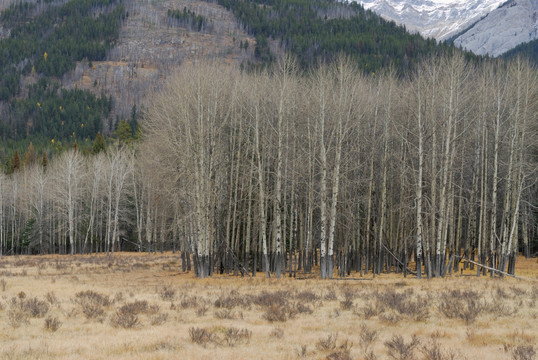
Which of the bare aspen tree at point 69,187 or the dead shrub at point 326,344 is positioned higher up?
the bare aspen tree at point 69,187

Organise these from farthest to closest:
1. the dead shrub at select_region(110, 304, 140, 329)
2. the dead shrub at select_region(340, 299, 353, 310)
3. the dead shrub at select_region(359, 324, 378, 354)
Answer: the dead shrub at select_region(340, 299, 353, 310) → the dead shrub at select_region(110, 304, 140, 329) → the dead shrub at select_region(359, 324, 378, 354)

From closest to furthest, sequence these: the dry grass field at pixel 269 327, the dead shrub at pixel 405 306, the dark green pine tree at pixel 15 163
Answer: the dry grass field at pixel 269 327 < the dead shrub at pixel 405 306 < the dark green pine tree at pixel 15 163

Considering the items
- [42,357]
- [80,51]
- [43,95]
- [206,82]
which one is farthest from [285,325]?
[80,51]

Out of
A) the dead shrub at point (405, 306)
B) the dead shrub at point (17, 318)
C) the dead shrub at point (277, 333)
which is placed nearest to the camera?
the dead shrub at point (277, 333)

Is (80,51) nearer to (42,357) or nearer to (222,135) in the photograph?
(222,135)

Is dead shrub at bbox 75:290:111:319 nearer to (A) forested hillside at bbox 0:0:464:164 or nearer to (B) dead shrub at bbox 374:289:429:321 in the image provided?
(B) dead shrub at bbox 374:289:429:321

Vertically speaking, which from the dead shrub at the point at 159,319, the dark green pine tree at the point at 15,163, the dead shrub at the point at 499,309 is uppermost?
the dark green pine tree at the point at 15,163

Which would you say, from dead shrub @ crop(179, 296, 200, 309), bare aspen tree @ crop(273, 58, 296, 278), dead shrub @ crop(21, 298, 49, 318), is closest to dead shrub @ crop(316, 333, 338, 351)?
→ dead shrub @ crop(179, 296, 200, 309)

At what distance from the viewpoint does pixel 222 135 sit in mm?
29047

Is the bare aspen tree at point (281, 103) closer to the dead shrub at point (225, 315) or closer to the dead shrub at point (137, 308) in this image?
the dead shrub at point (225, 315)

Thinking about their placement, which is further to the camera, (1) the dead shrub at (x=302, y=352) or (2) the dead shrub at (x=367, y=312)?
(2) the dead shrub at (x=367, y=312)

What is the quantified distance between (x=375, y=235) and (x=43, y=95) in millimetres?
156803

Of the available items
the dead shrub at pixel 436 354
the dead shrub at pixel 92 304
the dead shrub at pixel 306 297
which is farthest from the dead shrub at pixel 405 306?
the dead shrub at pixel 92 304

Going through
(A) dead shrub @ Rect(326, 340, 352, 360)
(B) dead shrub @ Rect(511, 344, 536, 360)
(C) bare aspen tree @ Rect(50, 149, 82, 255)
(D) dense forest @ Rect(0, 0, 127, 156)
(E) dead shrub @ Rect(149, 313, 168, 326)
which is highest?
(D) dense forest @ Rect(0, 0, 127, 156)
